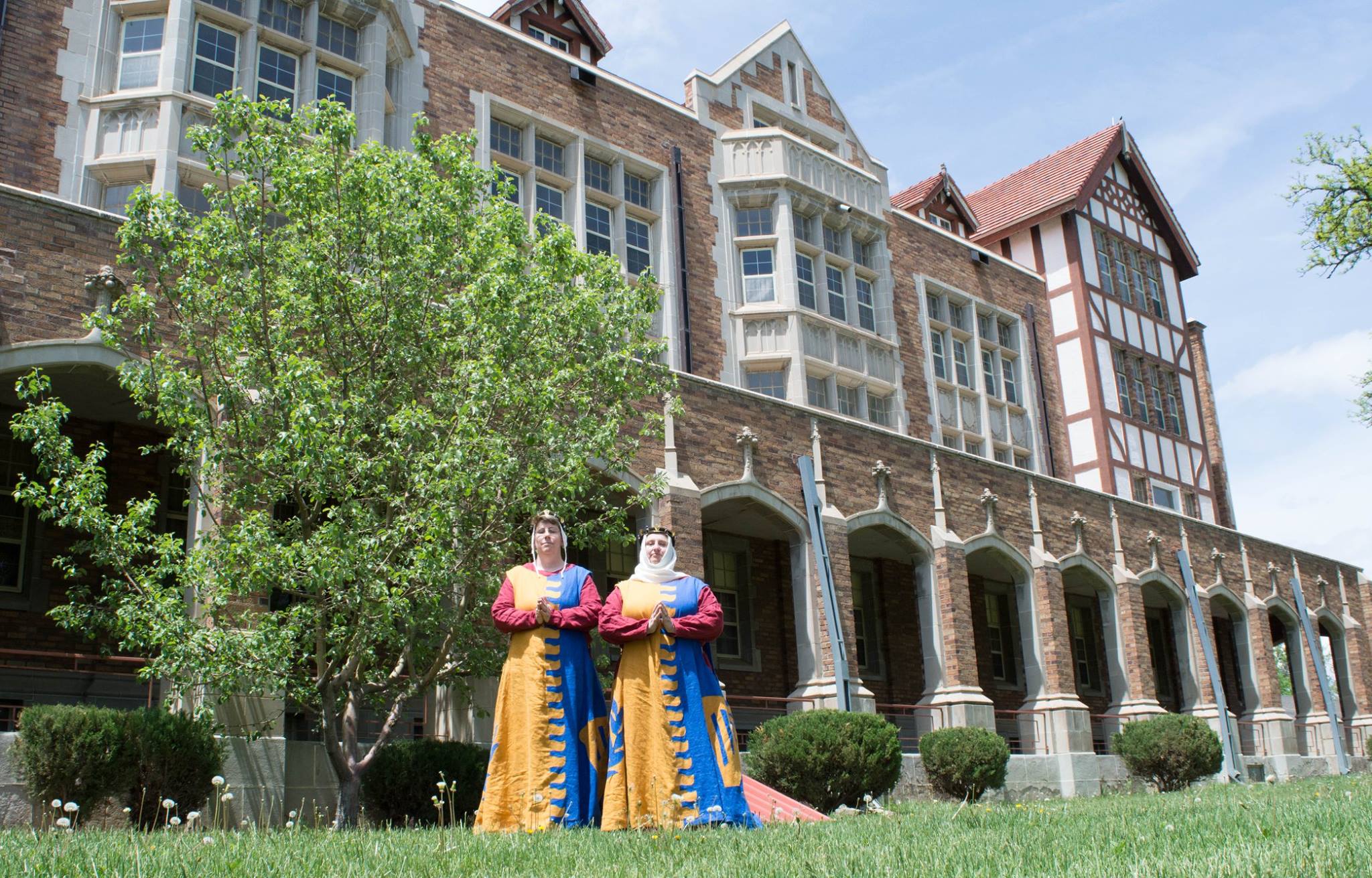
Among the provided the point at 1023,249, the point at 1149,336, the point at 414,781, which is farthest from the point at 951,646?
the point at 1149,336

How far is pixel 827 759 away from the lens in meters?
12.3

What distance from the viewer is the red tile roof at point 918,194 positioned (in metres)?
29.7

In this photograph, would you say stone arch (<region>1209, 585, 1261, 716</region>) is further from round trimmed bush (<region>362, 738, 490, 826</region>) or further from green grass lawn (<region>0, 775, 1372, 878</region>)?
green grass lawn (<region>0, 775, 1372, 878</region>)

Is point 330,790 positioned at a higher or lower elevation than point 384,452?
lower

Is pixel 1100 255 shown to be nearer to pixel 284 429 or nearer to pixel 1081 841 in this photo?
pixel 284 429

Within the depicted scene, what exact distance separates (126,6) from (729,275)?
11110mm

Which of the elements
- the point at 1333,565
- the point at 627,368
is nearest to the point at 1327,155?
the point at 1333,565

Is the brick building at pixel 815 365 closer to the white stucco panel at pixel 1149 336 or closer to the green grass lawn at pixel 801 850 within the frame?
the white stucco panel at pixel 1149 336

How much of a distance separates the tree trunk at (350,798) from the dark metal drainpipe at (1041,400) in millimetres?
21311

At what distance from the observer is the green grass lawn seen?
4.21 m

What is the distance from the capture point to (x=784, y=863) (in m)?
4.49

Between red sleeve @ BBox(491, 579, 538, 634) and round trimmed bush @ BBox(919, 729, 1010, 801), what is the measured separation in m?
9.45

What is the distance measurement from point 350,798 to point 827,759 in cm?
481

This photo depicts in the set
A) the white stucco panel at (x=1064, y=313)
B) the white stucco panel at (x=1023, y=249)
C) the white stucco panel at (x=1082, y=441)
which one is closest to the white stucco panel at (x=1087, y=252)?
the white stucco panel at (x=1064, y=313)
